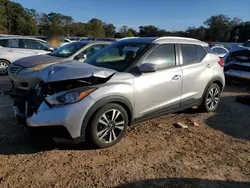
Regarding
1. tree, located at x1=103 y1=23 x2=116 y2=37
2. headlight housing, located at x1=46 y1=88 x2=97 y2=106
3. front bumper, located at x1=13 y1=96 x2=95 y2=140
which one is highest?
tree, located at x1=103 y1=23 x2=116 y2=37

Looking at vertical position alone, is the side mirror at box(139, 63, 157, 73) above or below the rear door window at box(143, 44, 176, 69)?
below

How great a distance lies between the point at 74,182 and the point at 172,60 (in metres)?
2.84

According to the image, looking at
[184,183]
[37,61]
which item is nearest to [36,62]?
[37,61]

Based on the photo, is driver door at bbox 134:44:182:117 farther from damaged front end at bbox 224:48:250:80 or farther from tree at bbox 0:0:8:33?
tree at bbox 0:0:8:33

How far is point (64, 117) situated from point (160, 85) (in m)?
1.79

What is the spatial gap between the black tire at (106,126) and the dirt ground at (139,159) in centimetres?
13

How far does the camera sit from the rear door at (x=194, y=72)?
5.03 m

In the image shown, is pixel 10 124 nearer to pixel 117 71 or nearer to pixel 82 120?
pixel 82 120

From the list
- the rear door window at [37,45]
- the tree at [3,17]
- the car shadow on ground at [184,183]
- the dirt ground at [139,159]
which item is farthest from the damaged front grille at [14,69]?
the tree at [3,17]

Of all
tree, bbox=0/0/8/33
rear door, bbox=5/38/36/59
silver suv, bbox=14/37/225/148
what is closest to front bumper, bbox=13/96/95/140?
silver suv, bbox=14/37/225/148

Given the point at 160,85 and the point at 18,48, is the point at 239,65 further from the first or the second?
the point at 18,48

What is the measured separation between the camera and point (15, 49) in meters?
10.5

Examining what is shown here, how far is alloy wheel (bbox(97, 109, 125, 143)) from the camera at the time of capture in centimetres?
382

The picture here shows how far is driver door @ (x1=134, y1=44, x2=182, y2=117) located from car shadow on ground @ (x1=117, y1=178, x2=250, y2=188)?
1.35m
